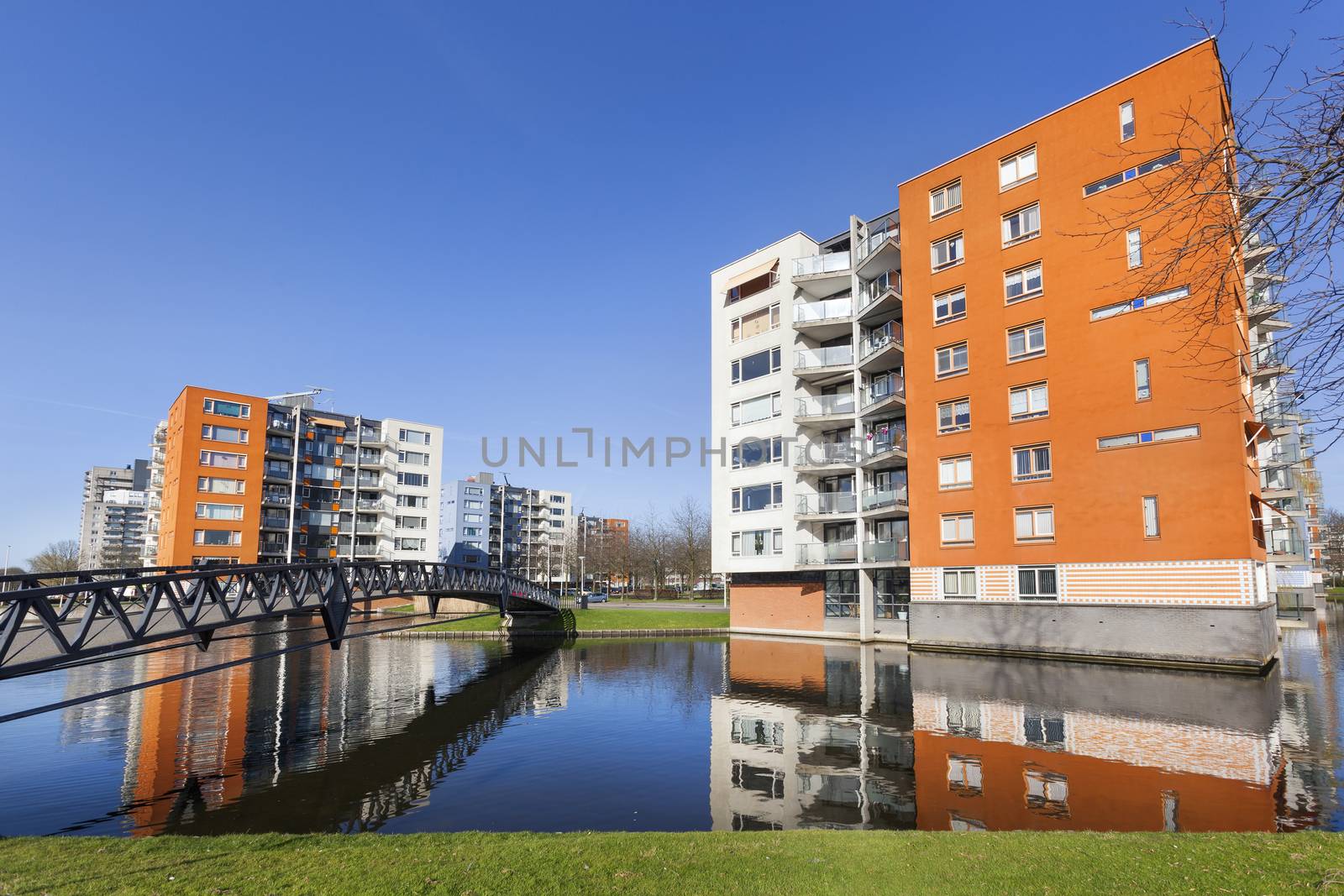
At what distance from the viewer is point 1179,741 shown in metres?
16.8

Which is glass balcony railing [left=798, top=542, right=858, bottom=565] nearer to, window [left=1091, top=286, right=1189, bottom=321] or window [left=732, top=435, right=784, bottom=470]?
window [left=732, top=435, right=784, bottom=470]

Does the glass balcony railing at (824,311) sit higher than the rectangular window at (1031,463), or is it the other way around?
the glass balcony railing at (824,311)

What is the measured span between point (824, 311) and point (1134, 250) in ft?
55.0

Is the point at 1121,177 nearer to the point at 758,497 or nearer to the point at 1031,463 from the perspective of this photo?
the point at 1031,463

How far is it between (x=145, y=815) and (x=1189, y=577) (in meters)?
32.6

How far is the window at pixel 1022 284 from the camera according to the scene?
112ft

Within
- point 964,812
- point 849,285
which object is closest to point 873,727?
point 964,812

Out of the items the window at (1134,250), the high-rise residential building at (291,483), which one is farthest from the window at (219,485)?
the window at (1134,250)

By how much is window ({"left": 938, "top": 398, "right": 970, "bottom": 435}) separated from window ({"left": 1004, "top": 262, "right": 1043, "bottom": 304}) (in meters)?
5.16

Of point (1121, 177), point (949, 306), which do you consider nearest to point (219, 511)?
point (949, 306)

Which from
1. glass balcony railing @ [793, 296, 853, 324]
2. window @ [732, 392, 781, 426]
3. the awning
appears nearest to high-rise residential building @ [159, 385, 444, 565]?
window @ [732, 392, 781, 426]

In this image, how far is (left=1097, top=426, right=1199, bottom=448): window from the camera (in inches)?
1125

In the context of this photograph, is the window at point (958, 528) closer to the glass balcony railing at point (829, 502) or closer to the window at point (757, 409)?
the glass balcony railing at point (829, 502)

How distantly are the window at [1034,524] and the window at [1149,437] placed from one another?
11.9ft
